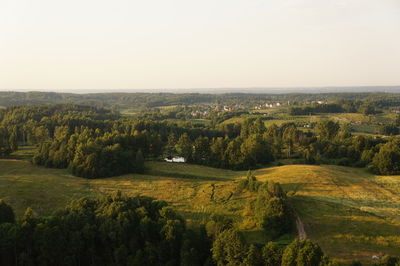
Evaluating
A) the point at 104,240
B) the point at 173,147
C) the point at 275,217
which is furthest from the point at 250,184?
the point at 173,147

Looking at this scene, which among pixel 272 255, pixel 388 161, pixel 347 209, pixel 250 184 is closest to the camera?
pixel 272 255

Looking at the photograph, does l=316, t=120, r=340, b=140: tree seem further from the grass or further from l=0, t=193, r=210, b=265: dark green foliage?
l=0, t=193, r=210, b=265: dark green foliage

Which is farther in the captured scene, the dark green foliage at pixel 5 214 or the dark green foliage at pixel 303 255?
the dark green foliage at pixel 5 214

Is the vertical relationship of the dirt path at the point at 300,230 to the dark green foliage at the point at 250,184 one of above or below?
below

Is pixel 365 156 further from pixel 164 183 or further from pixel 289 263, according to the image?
pixel 289 263

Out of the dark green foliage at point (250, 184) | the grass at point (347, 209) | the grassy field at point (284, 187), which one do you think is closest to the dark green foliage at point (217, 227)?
the grassy field at point (284, 187)

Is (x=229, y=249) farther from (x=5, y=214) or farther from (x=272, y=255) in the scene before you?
(x=5, y=214)

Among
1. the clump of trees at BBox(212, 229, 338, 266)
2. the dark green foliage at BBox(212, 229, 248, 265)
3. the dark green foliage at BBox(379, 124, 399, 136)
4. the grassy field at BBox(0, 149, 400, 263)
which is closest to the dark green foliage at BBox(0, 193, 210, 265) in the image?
the dark green foliage at BBox(212, 229, 248, 265)

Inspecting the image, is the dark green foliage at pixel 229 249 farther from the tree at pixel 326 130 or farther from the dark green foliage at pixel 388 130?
the dark green foliage at pixel 388 130

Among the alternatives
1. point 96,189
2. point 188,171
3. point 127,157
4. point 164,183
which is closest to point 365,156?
point 188,171
